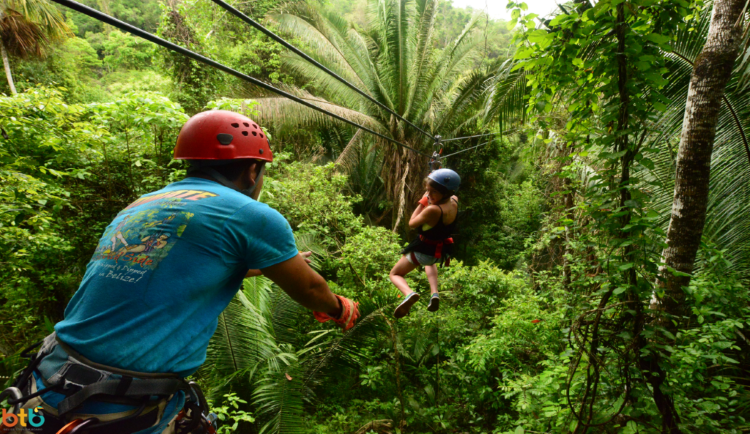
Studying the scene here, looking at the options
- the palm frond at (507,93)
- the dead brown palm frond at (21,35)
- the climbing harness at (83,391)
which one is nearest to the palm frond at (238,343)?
the climbing harness at (83,391)

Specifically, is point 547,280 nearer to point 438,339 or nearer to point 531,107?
point 438,339

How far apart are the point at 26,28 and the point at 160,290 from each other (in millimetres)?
14522

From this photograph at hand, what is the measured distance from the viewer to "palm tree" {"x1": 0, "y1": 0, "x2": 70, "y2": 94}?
34.3ft

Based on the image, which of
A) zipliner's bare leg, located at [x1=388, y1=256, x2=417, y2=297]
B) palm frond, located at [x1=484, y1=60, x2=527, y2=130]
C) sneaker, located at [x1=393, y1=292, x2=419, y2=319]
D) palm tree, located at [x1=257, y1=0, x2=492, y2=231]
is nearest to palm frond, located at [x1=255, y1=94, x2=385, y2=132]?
palm tree, located at [x1=257, y1=0, x2=492, y2=231]

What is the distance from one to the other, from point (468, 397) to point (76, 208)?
23.5ft

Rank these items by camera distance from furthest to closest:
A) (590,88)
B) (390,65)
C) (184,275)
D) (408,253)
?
(390,65) < (408,253) < (590,88) < (184,275)

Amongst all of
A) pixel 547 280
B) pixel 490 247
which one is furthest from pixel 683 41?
pixel 490 247

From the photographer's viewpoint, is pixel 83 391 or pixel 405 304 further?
pixel 405 304

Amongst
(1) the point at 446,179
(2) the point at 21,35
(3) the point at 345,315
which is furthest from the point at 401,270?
(2) the point at 21,35

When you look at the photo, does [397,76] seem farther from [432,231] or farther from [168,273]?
[168,273]

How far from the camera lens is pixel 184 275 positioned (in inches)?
54.8

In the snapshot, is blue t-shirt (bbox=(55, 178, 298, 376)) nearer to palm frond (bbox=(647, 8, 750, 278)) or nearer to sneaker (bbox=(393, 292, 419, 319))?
sneaker (bbox=(393, 292, 419, 319))

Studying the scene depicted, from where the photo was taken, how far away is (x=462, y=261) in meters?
7.55

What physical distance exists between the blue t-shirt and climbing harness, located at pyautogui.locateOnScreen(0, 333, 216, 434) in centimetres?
4
